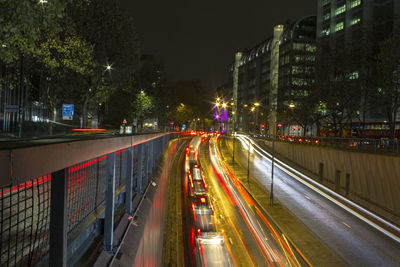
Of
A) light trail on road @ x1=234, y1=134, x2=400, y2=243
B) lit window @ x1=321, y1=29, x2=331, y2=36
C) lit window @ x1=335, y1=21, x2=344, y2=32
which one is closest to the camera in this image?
light trail on road @ x1=234, y1=134, x2=400, y2=243

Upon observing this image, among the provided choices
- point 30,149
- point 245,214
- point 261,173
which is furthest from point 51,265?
point 261,173

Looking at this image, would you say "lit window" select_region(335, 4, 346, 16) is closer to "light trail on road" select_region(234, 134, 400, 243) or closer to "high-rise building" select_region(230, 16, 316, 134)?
"high-rise building" select_region(230, 16, 316, 134)

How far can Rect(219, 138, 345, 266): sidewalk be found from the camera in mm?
22875

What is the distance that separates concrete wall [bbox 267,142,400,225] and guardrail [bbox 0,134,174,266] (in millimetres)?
26536

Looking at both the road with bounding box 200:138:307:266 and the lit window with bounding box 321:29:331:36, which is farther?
the lit window with bounding box 321:29:331:36

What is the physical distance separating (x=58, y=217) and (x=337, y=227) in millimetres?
30187

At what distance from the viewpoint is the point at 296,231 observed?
28.7 metres

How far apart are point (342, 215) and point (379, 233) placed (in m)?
5.29

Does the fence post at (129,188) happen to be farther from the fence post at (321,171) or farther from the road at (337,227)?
the fence post at (321,171)

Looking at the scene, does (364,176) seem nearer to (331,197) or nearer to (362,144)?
(362,144)

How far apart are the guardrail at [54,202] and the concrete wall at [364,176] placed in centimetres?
2654

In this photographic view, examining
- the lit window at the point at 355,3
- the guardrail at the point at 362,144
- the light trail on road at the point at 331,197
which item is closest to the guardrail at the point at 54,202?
the light trail on road at the point at 331,197

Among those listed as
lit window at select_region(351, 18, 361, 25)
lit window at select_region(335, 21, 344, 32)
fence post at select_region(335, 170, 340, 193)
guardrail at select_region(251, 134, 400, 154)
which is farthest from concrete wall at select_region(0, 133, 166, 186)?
lit window at select_region(335, 21, 344, 32)

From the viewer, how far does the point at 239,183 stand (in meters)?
46.3
